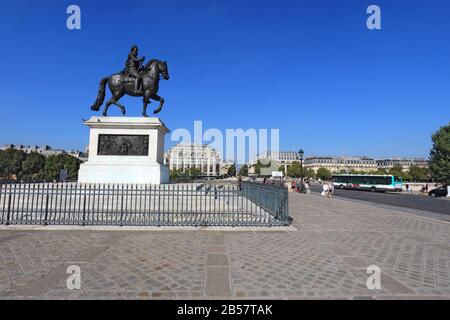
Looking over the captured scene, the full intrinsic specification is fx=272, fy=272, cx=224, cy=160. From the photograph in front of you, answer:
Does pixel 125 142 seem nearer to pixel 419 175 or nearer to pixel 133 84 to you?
pixel 133 84

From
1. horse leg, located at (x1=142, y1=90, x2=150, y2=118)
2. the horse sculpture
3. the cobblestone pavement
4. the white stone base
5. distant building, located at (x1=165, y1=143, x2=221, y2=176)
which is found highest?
distant building, located at (x1=165, y1=143, x2=221, y2=176)

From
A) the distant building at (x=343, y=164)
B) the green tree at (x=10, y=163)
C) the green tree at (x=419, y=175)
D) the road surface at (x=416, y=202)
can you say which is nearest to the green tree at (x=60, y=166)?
the green tree at (x=10, y=163)

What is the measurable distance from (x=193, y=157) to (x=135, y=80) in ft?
488

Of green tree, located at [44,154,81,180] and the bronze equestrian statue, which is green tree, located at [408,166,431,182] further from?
green tree, located at [44,154,81,180]

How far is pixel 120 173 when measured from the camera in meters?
17.2

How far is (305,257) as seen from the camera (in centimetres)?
663

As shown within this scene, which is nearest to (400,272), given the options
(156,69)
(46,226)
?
(46,226)

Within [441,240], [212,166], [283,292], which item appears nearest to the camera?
[283,292]

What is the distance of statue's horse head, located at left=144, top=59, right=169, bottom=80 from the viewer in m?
19.0

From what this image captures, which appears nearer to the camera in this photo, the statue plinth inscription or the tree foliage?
the statue plinth inscription

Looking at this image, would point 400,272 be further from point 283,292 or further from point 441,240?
point 441,240

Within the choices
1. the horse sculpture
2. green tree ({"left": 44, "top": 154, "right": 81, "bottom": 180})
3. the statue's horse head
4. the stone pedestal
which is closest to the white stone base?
the stone pedestal

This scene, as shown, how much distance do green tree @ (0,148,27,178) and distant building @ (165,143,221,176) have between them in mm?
80548
